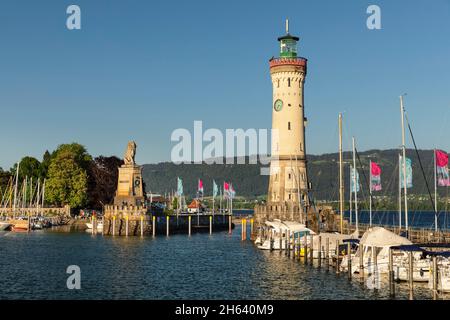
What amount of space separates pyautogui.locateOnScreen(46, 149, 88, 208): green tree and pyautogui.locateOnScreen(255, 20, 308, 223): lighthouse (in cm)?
5672

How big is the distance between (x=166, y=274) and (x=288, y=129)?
42.2 meters

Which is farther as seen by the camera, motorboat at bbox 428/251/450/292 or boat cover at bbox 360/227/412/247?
boat cover at bbox 360/227/412/247

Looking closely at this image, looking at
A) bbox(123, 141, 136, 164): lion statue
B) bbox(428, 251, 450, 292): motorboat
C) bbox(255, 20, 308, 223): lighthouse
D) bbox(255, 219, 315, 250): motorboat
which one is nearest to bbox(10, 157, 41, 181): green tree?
bbox(123, 141, 136, 164): lion statue

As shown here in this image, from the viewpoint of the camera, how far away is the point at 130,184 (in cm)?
10831

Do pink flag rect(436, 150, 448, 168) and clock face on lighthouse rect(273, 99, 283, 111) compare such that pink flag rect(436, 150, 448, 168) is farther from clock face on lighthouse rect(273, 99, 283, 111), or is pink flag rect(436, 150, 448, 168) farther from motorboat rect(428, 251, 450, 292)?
A: clock face on lighthouse rect(273, 99, 283, 111)

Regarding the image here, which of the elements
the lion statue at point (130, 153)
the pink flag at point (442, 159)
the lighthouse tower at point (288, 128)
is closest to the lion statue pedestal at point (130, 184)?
the lion statue at point (130, 153)

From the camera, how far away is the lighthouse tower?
302 feet

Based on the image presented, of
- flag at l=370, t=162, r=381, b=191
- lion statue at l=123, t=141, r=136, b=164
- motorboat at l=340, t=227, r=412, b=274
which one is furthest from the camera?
lion statue at l=123, t=141, r=136, b=164

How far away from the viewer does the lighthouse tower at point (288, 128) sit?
92.0 m

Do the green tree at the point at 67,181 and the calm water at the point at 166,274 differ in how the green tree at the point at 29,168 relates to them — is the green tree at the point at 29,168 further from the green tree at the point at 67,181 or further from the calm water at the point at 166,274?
the calm water at the point at 166,274

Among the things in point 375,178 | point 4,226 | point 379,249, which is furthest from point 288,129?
point 4,226
